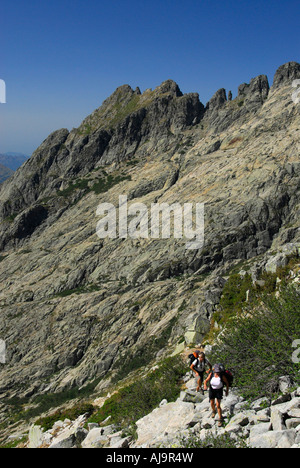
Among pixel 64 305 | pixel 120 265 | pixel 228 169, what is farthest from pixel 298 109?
pixel 64 305

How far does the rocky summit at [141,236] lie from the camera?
54.3 metres

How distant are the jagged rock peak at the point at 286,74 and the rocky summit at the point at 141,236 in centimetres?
33

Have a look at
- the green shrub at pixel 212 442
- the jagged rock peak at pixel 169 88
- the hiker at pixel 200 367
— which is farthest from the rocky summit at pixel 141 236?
the green shrub at pixel 212 442

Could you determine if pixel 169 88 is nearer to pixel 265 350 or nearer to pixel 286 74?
pixel 286 74

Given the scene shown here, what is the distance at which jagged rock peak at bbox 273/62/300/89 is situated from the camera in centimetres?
9443

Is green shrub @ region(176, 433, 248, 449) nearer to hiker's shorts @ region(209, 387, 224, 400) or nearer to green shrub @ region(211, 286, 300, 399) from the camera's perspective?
hiker's shorts @ region(209, 387, 224, 400)

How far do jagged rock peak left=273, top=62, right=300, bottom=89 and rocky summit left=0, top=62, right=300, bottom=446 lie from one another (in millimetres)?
334

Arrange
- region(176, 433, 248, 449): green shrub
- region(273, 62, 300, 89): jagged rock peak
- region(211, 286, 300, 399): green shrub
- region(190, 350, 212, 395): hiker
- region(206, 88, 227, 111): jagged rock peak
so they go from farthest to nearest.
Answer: region(206, 88, 227, 111): jagged rock peak < region(273, 62, 300, 89): jagged rock peak < region(190, 350, 212, 395): hiker < region(211, 286, 300, 399): green shrub < region(176, 433, 248, 449): green shrub

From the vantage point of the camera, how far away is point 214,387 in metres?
11.6

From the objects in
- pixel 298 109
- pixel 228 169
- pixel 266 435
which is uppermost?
pixel 298 109

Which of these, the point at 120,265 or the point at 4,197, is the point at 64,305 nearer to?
the point at 120,265

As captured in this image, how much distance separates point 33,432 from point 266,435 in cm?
1686

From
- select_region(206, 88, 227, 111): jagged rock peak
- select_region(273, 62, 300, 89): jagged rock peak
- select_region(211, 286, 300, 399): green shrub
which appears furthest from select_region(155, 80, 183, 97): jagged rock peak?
select_region(211, 286, 300, 399): green shrub

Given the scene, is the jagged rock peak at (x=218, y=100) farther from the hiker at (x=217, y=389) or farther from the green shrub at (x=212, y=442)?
the green shrub at (x=212, y=442)
